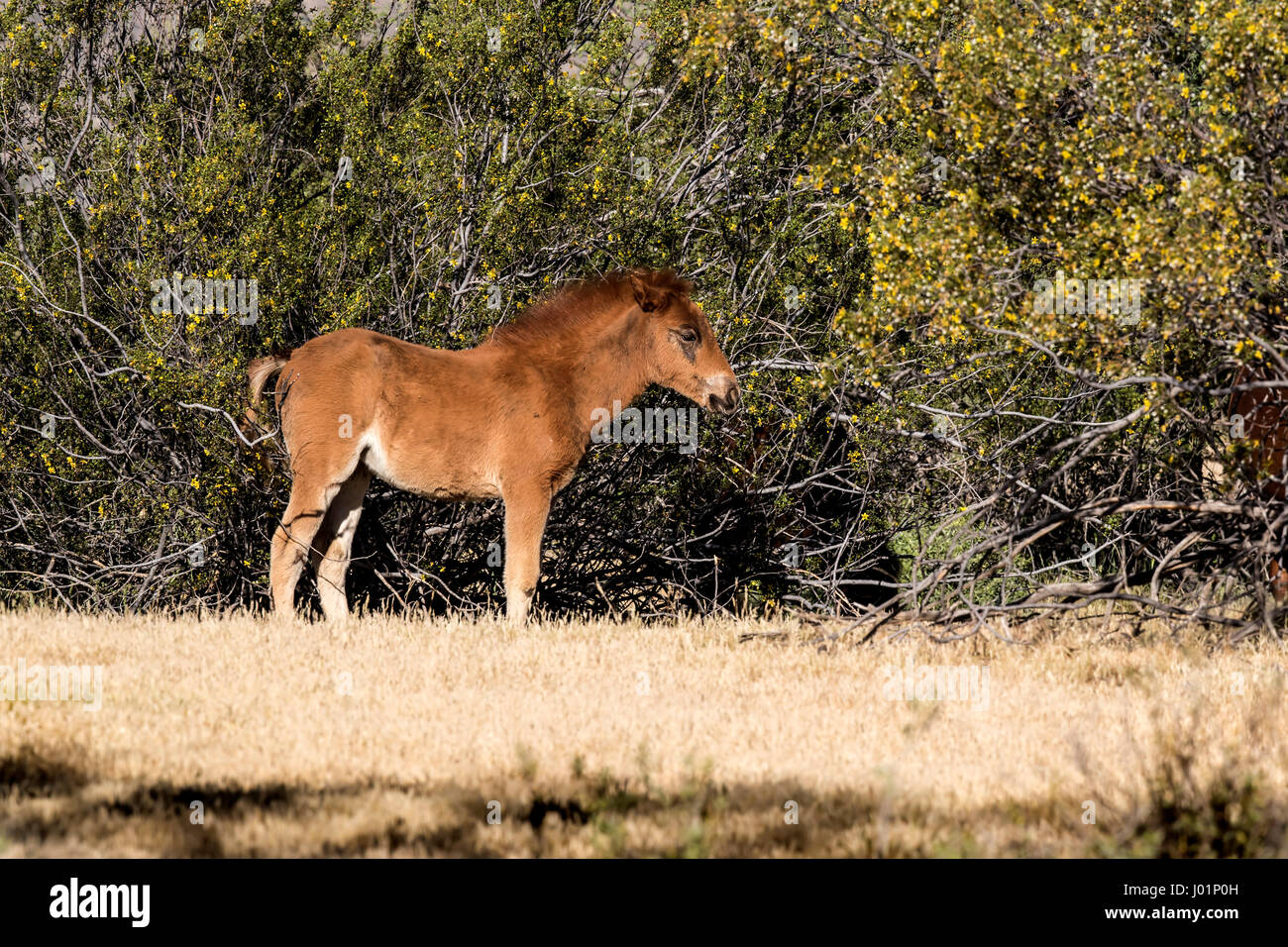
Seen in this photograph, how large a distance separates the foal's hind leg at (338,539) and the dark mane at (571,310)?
4.60ft

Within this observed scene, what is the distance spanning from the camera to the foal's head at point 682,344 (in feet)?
31.5

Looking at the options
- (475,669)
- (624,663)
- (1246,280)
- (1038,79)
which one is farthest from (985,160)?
→ (475,669)

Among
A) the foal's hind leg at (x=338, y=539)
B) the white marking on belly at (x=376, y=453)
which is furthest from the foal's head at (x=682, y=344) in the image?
the foal's hind leg at (x=338, y=539)

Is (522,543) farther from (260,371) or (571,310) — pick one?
(260,371)

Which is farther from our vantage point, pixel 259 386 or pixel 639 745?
pixel 259 386

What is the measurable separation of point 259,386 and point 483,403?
1.58 m

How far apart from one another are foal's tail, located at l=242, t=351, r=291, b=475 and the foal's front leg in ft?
6.18

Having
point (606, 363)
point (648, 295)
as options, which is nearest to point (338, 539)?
point (606, 363)

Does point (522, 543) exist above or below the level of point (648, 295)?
below

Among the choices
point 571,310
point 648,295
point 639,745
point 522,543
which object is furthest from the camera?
point 571,310

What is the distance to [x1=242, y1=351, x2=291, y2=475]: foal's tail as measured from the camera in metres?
9.66

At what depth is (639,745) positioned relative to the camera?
570cm

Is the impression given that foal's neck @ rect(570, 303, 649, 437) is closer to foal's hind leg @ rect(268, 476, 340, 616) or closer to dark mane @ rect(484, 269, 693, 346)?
dark mane @ rect(484, 269, 693, 346)

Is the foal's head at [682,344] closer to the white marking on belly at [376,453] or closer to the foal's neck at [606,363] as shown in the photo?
the foal's neck at [606,363]
